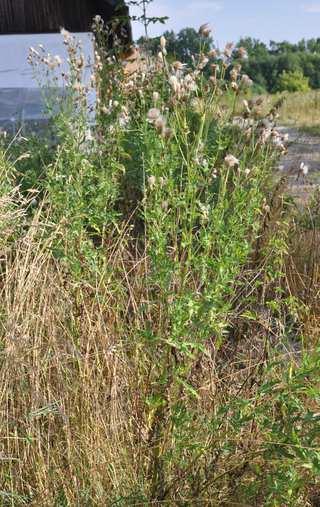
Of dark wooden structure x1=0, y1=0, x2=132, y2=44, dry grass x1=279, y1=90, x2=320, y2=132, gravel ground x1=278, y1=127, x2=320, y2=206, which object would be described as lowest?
dry grass x1=279, y1=90, x2=320, y2=132

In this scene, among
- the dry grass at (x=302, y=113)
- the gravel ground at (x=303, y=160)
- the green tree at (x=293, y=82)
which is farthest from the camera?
the green tree at (x=293, y=82)

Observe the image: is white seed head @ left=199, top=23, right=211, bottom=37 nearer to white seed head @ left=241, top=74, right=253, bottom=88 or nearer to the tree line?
white seed head @ left=241, top=74, right=253, bottom=88

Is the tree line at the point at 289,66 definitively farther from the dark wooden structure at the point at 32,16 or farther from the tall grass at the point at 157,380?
the tall grass at the point at 157,380

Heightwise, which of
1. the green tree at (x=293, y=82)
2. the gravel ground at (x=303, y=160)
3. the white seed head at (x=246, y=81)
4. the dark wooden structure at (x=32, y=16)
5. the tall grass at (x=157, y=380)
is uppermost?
the dark wooden structure at (x=32, y=16)

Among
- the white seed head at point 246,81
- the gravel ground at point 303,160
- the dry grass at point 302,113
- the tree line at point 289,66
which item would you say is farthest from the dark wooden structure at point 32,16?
the tree line at point 289,66

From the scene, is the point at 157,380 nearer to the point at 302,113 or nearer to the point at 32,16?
the point at 32,16

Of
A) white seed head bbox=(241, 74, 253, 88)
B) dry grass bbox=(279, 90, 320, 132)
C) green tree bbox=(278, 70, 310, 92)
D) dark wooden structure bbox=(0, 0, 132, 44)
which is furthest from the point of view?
green tree bbox=(278, 70, 310, 92)

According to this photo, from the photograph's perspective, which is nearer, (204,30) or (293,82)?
(204,30)

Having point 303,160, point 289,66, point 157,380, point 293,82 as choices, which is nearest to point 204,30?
point 157,380

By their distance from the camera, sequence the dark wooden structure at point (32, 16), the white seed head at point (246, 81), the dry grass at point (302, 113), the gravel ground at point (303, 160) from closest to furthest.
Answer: the white seed head at point (246, 81) < the gravel ground at point (303, 160) < the dark wooden structure at point (32, 16) < the dry grass at point (302, 113)

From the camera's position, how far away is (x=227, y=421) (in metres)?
2.47

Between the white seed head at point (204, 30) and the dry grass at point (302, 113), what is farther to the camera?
the dry grass at point (302, 113)

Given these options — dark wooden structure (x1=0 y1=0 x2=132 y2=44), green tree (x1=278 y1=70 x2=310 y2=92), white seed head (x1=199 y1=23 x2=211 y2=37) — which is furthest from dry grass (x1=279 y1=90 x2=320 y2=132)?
green tree (x1=278 y1=70 x2=310 y2=92)

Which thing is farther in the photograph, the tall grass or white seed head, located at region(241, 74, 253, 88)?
white seed head, located at region(241, 74, 253, 88)
